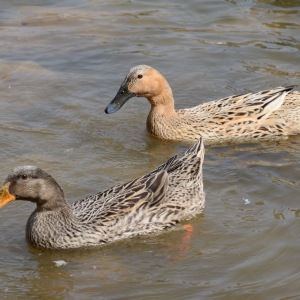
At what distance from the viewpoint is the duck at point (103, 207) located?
8.20m

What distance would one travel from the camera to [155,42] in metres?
14.3

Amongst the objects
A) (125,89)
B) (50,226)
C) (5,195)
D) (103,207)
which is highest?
(125,89)

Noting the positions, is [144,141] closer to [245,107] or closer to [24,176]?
[245,107]

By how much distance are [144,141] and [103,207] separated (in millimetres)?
2611

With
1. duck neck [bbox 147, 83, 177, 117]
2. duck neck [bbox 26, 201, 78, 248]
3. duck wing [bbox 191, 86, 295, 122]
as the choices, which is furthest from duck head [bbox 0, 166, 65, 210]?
duck wing [bbox 191, 86, 295, 122]

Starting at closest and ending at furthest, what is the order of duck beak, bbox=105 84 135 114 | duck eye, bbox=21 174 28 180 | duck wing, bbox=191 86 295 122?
duck eye, bbox=21 174 28 180, duck beak, bbox=105 84 135 114, duck wing, bbox=191 86 295 122

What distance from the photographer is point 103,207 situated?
8656 mm

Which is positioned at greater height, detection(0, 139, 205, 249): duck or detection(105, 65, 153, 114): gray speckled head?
detection(105, 65, 153, 114): gray speckled head

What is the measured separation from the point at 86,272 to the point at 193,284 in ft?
3.18

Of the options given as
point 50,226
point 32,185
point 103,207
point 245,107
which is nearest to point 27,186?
point 32,185

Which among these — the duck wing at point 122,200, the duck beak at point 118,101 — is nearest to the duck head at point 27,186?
the duck wing at point 122,200

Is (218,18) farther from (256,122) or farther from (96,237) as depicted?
(96,237)

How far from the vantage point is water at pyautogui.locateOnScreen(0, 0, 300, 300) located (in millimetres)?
7840

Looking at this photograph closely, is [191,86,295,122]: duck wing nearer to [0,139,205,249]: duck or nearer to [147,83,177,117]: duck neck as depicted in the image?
[147,83,177,117]: duck neck
